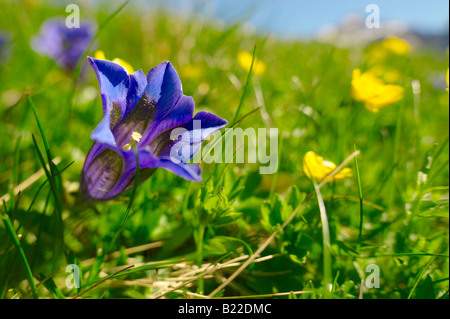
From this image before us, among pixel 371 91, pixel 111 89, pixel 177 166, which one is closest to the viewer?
pixel 177 166

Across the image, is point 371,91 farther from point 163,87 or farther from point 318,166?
point 163,87

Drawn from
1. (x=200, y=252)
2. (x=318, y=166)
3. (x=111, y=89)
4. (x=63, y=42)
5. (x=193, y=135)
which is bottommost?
(x=200, y=252)

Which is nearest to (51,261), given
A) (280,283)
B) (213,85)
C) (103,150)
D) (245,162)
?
(103,150)

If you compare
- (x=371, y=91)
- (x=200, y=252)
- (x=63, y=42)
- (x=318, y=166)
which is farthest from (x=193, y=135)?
(x=63, y=42)

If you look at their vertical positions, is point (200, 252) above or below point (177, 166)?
below

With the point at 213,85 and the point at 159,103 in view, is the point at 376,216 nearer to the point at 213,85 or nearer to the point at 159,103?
the point at 159,103

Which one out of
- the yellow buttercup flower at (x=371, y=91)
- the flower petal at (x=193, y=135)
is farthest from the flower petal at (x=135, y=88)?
the yellow buttercup flower at (x=371, y=91)
